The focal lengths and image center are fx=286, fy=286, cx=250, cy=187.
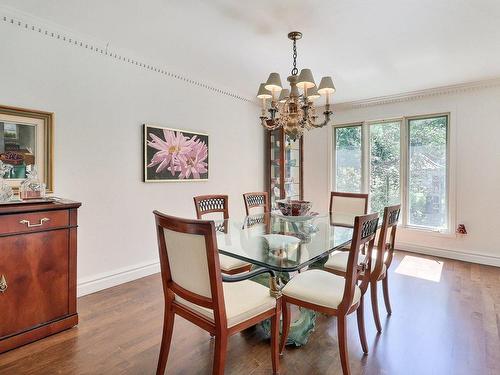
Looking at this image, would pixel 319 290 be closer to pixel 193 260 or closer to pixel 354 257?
pixel 354 257

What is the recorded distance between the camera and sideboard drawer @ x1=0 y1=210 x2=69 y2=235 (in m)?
1.88

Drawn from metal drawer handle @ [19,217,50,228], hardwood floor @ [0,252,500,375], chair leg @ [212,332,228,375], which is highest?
metal drawer handle @ [19,217,50,228]

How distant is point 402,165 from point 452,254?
4.78 feet

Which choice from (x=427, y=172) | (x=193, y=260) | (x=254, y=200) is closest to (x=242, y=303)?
(x=193, y=260)

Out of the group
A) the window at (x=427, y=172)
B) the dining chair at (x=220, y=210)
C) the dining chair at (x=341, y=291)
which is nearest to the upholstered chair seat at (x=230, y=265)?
the dining chair at (x=220, y=210)

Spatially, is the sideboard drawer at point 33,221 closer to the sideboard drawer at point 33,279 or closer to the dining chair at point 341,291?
the sideboard drawer at point 33,279

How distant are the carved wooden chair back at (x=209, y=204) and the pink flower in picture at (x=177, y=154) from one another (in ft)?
2.61

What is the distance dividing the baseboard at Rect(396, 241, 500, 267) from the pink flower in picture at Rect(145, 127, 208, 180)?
330 centimetres

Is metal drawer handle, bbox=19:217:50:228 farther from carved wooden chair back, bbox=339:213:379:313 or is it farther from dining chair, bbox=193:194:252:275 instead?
carved wooden chair back, bbox=339:213:379:313

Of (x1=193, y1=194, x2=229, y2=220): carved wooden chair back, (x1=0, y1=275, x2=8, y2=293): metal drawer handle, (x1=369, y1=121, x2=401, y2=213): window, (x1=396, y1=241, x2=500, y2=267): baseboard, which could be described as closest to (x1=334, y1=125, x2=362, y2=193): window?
(x1=369, y1=121, x2=401, y2=213): window

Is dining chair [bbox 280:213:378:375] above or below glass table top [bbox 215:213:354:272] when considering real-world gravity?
below

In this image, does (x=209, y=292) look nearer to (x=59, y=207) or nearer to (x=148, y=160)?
(x=59, y=207)

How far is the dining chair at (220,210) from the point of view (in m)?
2.35

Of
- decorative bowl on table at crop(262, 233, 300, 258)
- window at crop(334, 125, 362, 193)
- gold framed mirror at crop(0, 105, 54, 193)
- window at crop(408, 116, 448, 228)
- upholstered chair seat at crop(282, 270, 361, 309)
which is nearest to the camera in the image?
upholstered chair seat at crop(282, 270, 361, 309)
